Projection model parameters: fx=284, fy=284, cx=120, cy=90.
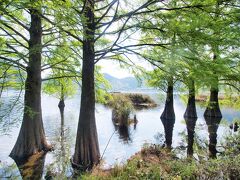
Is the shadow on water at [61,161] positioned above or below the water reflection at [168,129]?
above

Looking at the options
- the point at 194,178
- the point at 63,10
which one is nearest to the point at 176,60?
the point at 194,178

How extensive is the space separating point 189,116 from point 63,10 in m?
23.0

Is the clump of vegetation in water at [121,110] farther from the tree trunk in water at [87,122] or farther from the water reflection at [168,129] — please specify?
the tree trunk in water at [87,122]

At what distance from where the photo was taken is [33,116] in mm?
13031

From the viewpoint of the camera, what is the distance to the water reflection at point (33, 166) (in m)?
10.3

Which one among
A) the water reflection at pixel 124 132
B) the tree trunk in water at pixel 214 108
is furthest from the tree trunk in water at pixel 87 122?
the tree trunk in water at pixel 214 108

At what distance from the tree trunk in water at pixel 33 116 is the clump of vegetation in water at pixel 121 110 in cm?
872

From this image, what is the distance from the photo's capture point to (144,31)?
38.5 feet

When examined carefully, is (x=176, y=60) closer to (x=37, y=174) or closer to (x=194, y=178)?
(x=194, y=178)

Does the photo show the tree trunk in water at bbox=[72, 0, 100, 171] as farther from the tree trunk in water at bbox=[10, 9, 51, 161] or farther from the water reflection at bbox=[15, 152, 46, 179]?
the tree trunk in water at bbox=[10, 9, 51, 161]

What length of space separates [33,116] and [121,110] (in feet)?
32.5

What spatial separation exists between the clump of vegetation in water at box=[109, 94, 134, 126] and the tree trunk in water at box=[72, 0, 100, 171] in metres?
9.45

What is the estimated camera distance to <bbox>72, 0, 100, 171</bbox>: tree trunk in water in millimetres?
11617

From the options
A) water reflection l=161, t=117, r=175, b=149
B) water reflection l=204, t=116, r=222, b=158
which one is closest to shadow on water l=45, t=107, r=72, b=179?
water reflection l=204, t=116, r=222, b=158
